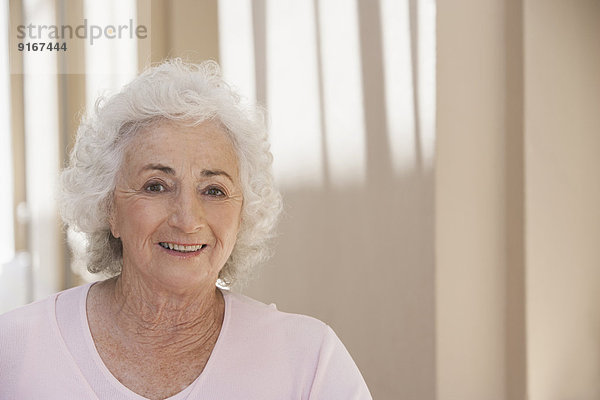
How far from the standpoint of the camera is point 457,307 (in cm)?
274

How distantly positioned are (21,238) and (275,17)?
170 cm

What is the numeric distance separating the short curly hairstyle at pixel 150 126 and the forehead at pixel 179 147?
0.7 inches

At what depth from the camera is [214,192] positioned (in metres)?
1.77

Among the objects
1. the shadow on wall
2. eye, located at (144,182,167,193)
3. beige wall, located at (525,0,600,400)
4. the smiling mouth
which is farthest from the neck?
beige wall, located at (525,0,600,400)

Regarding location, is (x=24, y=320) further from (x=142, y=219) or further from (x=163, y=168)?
(x=163, y=168)

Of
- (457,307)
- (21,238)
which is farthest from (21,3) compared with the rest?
(457,307)

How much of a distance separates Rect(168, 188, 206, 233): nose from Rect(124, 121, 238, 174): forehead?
7 cm

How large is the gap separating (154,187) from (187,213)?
0.36ft

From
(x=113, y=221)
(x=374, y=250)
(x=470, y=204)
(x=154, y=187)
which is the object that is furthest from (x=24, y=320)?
(x=470, y=204)

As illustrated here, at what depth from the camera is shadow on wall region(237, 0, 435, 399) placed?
9.06 feet

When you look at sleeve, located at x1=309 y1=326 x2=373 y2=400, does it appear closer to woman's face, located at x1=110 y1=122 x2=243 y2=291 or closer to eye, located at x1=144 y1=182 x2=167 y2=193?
woman's face, located at x1=110 y1=122 x2=243 y2=291

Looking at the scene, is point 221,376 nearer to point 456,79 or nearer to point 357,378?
point 357,378

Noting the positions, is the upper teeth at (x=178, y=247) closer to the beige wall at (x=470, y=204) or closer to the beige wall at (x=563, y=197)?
the beige wall at (x=470, y=204)

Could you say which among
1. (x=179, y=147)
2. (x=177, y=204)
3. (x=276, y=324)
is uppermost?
(x=179, y=147)
